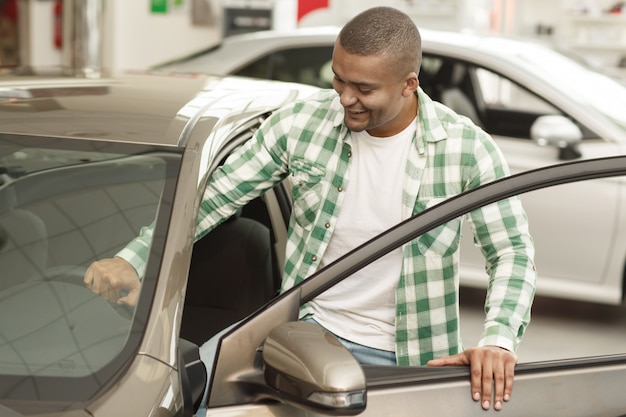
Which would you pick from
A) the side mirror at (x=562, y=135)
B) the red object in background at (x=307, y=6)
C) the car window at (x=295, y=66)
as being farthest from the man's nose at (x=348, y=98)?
the red object in background at (x=307, y=6)

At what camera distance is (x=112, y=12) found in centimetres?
1122

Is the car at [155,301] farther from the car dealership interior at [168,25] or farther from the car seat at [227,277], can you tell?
the car dealership interior at [168,25]

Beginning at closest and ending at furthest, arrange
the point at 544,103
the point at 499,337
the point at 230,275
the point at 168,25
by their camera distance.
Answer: the point at 499,337 → the point at 230,275 → the point at 544,103 → the point at 168,25

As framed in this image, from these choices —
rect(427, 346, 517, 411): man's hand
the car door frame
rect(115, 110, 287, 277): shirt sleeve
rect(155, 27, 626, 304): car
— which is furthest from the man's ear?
rect(155, 27, 626, 304): car

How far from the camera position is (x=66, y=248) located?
2.13 meters

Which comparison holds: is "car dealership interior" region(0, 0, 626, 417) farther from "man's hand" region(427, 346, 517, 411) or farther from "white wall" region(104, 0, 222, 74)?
"white wall" region(104, 0, 222, 74)

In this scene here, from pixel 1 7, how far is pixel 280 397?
10.6 m

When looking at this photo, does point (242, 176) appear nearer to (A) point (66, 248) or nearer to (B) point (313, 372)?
(A) point (66, 248)

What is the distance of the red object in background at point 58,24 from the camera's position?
1161 centimetres

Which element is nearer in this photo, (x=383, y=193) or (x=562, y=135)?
(x=383, y=193)

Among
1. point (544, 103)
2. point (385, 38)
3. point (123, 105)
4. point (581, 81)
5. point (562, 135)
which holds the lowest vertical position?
point (562, 135)

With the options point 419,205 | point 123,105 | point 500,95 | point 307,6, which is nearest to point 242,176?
point 123,105

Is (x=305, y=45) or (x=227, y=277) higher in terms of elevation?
(x=305, y=45)

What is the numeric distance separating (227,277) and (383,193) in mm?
527
